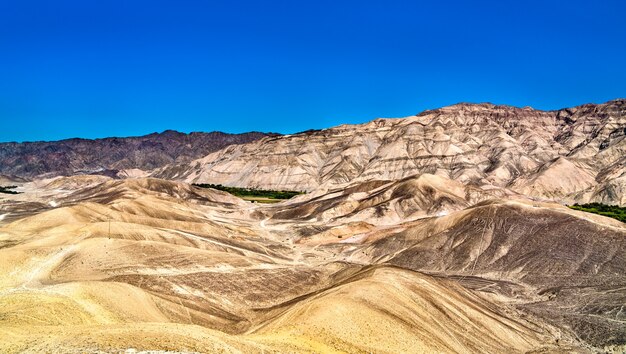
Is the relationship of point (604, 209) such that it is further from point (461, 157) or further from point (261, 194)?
point (261, 194)

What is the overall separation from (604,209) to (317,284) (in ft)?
273

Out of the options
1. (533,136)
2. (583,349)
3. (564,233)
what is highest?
(533,136)

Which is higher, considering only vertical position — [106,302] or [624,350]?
[106,302]

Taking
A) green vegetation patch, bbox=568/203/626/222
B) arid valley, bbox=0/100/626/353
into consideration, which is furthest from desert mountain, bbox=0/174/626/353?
green vegetation patch, bbox=568/203/626/222

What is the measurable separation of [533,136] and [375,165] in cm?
6673

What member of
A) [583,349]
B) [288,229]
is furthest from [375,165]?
[583,349]

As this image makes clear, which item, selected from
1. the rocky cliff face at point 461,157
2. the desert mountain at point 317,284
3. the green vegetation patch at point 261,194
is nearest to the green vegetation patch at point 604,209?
the rocky cliff face at point 461,157

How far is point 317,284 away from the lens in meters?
49.9

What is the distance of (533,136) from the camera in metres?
192

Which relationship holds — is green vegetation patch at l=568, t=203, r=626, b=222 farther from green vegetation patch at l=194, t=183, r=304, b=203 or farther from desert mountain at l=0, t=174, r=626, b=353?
green vegetation patch at l=194, t=183, r=304, b=203

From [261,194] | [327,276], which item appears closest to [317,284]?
[327,276]

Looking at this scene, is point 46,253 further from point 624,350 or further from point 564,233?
point 564,233

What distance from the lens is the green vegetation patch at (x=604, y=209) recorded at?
3880 inches

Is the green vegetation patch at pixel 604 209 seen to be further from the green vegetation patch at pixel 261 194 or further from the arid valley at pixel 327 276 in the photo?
the green vegetation patch at pixel 261 194
